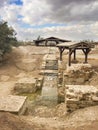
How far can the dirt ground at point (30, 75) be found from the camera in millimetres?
8094

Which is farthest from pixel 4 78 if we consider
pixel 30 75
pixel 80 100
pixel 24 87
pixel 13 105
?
pixel 80 100

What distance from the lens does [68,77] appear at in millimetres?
16156

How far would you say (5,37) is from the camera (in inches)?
1037

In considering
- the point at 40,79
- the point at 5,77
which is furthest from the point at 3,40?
the point at 40,79

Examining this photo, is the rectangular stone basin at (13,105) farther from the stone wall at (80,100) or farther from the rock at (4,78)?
the rock at (4,78)

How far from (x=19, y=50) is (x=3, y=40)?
703 centimetres

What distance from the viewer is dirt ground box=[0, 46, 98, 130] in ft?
26.6

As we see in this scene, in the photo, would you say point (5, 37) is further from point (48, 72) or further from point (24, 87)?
point (24, 87)

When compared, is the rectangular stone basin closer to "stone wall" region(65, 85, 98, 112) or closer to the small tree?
"stone wall" region(65, 85, 98, 112)

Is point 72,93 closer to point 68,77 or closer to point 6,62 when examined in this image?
point 68,77

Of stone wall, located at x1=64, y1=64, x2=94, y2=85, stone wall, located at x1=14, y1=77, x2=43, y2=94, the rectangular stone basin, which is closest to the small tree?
stone wall, located at x1=14, y1=77, x2=43, y2=94

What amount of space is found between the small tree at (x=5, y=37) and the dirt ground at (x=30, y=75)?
6.00 feet

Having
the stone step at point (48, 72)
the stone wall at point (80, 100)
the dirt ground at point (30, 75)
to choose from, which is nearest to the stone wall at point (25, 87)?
the dirt ground at point (30, 75)

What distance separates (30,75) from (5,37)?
7173 mm
